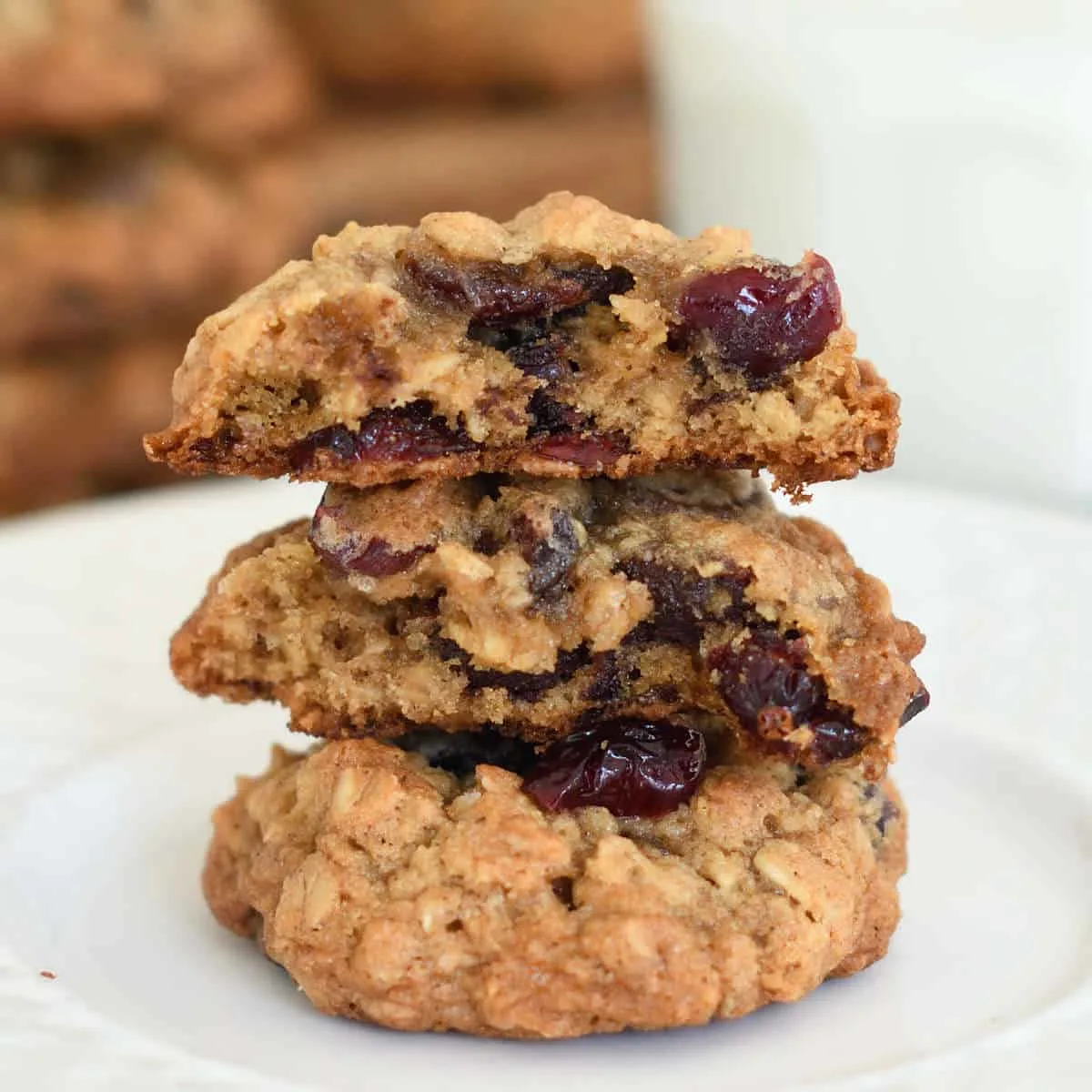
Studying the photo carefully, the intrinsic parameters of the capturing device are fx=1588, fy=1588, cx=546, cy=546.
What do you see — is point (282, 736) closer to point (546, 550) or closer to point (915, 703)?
point (546, 550)

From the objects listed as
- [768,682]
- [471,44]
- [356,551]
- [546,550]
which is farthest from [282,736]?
[471,44]

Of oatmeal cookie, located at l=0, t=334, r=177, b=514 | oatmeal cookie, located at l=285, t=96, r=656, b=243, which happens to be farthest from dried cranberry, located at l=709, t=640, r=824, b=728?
oatmeal cookie, located at l=285, t=96, r=656, b=243

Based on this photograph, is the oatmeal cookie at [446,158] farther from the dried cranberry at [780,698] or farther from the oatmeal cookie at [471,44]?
the dried cranberry at [780,698]

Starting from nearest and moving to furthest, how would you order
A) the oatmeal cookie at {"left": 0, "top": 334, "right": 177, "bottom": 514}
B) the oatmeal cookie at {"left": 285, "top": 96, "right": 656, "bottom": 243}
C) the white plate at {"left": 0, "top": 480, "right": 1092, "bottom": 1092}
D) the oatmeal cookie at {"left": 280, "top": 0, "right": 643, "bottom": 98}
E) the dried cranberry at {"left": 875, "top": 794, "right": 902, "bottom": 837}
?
the white plate at {"left": 0, "top": 480, "right": 1092, "bottom": 1092}
the dried cranberry at {"left": 875, "top": 794, "right": 902, "bottom": 837}
the oatmeal cookie at {"left": 0, "top": 334, "right": 177, "bottom": 514}
the oatmeal cookie at {"left": 280, "top": 0, "right": 643, "bottom": 98}
the oatmeal cookie at {"left": 285, "top": 96, "right": 656, "bottom": 243}

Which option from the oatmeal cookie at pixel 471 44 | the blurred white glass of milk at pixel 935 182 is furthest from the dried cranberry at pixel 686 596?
the oatmeal cookie at pixel 471 44

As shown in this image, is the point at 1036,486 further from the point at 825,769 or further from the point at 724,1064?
the point at 724,1064

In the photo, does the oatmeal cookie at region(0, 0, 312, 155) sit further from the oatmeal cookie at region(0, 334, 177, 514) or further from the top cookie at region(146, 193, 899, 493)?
the top cookie at region(146, 193, 899, 493)

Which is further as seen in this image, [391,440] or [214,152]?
[214,152]
